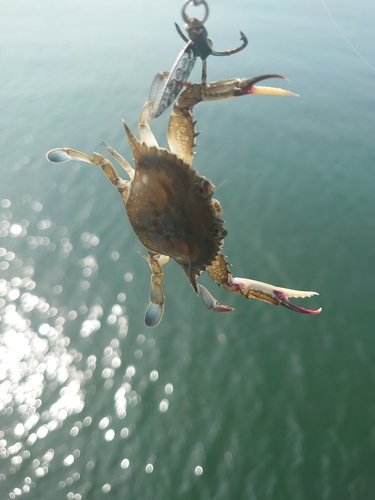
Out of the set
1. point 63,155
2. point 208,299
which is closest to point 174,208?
point 208,299

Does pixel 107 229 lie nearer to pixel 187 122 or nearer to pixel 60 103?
pixel 60 103

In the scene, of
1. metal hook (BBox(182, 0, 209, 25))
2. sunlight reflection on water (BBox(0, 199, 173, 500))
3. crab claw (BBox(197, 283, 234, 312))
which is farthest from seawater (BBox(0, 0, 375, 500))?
metal hook (BBox(182, 0, 209, 25))

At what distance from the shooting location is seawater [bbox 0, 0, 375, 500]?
29.3 ft

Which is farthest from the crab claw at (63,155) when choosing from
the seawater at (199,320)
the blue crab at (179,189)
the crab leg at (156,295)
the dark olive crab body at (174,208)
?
the seawater at (199,320)

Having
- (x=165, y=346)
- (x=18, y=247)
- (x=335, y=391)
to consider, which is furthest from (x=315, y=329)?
(x=18, y=247)

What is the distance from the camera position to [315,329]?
1034cm

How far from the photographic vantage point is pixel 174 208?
3598mm

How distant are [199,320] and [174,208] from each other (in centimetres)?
781

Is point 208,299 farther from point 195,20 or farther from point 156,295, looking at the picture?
point 195,20

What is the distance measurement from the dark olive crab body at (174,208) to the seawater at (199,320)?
6659mm

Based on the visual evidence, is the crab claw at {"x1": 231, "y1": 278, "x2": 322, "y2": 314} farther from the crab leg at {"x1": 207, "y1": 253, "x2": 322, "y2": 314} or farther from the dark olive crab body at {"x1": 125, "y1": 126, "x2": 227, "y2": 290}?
the dark olive crab body at {"x1": 125, "y1": 126, "x2": 227, "y2": 290}

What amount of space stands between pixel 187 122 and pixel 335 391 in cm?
825

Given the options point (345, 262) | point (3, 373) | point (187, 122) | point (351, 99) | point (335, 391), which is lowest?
point (3, 373)

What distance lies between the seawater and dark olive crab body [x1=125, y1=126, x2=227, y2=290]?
21.8 ft
